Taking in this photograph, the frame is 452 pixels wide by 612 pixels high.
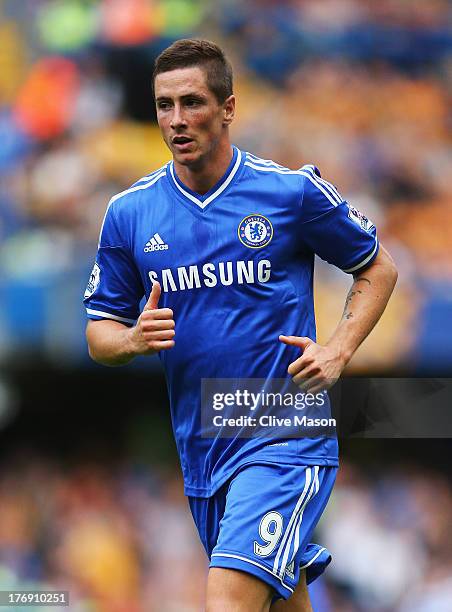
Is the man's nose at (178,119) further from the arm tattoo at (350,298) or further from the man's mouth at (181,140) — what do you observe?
the arm tattoo at (350,298)

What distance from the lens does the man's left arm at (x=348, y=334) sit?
14.6 feet

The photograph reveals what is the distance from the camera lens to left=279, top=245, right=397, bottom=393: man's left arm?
175 inches

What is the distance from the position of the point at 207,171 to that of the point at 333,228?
0.58m

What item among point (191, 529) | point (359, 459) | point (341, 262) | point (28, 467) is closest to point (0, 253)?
point (28, 467)

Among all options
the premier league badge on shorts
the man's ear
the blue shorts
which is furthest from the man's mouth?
the blue shorts

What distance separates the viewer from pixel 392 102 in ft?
37.4

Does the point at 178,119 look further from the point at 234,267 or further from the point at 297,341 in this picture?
the point at 297,341

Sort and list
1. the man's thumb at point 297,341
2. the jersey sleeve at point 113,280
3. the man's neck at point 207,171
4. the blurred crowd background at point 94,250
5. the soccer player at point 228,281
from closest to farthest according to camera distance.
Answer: the man's thumb at point 297,341 → the soccer player at point 228,281 → the man's neck at point 207,171 → the jersey sleeve at point 113,280 → the blurred crowd background at point 94,250

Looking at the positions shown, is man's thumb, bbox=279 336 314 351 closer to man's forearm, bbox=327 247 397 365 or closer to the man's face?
man's forearm, bbox=327 247 397 365

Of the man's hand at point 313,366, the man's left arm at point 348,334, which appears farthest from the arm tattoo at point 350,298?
the man's hand at point 313,366

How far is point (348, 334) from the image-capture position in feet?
15.5

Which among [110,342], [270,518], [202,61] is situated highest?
[202,61]

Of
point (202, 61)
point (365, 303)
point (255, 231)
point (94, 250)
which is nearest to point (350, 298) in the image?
point (365, 303)

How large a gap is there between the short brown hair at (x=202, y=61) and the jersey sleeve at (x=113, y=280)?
2.20 feet
